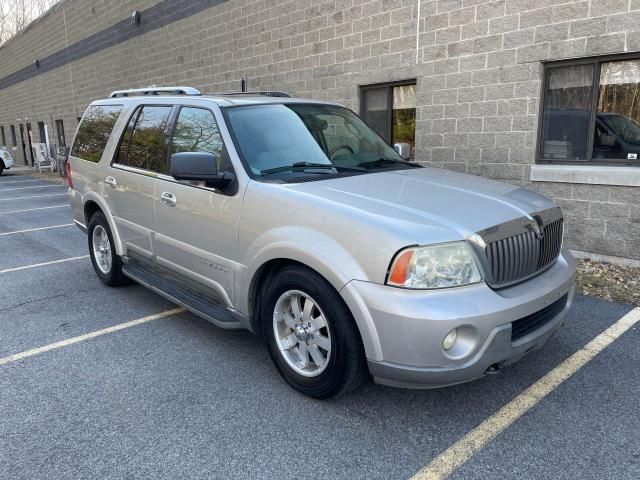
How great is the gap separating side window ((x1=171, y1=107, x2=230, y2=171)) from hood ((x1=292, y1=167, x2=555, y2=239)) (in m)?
0.78

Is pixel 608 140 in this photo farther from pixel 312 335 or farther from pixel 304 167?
pixel 312 335

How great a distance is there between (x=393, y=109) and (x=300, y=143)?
5.35 m

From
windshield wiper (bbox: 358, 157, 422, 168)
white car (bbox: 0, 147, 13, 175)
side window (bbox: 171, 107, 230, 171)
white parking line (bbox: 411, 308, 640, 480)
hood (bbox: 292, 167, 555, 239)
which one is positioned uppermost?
side window (bbox: 171, 107, 230, 171)

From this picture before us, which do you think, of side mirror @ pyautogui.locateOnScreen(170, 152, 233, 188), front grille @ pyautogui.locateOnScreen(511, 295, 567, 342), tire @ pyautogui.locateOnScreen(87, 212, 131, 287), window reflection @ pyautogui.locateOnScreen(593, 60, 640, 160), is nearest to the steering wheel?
side mirror @ pyautogui.locateOnScreen(170, 152, 233, 188)

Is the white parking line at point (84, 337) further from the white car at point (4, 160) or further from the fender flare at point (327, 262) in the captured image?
the white car at point (4, 160)

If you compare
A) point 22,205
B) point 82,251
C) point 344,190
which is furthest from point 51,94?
point 344,190

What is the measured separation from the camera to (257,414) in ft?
9.98

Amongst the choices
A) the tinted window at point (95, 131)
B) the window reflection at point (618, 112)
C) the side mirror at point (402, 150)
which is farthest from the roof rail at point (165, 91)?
the window reflection at point (618, 112)

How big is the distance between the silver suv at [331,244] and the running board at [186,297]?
0.05 ft

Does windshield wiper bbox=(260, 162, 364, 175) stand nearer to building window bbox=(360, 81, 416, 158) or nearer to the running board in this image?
the running board

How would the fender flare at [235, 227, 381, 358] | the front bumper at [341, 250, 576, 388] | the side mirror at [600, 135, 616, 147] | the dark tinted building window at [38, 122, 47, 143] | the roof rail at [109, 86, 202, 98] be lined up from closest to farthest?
1. the front bumper at [341, 250, 576, 388]
2. the fender flare at [235, 227, 381, 358]
3. the roof rail at [109, 86, 202, 98]
4. the side mirror at [600, 135, 616, 147]
5. the dark tinted building window at [38, 122, 47, 143]

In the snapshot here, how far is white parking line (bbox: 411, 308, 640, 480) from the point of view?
2.57m

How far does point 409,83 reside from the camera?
8.32m

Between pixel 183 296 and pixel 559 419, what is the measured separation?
9.09ft
